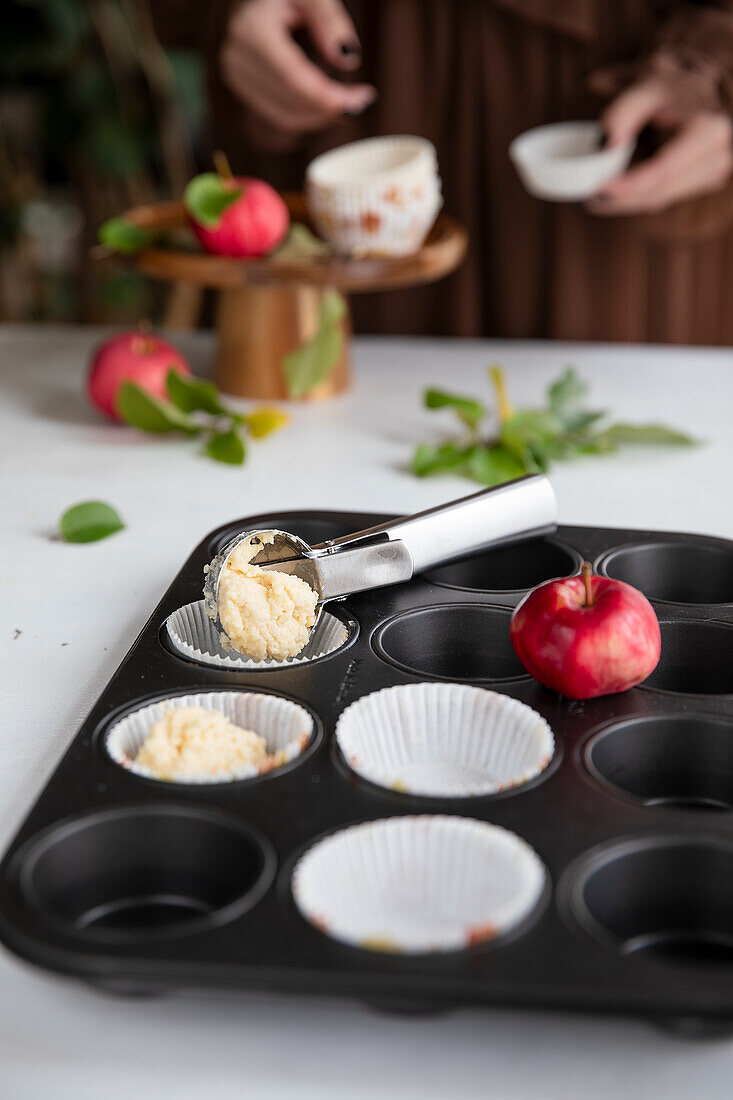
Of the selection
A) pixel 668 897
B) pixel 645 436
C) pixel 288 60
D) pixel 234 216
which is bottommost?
pixel 645 436

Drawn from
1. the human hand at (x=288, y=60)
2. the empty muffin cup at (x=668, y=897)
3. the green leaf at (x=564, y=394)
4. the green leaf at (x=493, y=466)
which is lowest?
the green leaf at (x=493, y=466)

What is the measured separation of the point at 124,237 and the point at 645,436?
61cm

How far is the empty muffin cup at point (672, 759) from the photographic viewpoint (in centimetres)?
69

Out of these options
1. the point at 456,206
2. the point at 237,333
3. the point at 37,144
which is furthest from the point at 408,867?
the point at 37,144

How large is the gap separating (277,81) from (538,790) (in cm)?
120

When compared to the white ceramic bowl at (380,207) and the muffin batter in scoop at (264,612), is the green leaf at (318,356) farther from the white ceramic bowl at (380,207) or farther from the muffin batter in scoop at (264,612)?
the muffin batter in scoop at (264,612)

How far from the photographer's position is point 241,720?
710mm

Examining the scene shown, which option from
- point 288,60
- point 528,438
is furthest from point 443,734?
point 288,60

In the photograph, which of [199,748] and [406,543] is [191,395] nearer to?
[406,543]

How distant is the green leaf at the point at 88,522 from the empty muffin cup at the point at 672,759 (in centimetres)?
53

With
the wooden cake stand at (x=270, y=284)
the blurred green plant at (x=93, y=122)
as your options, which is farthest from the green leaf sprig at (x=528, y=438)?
the blurred green plant at (x=93, y=122)

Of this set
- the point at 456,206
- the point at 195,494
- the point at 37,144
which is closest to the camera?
the point at 195,494

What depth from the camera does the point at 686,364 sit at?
1594 millimetres

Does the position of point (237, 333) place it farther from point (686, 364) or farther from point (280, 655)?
point (280, 655)
